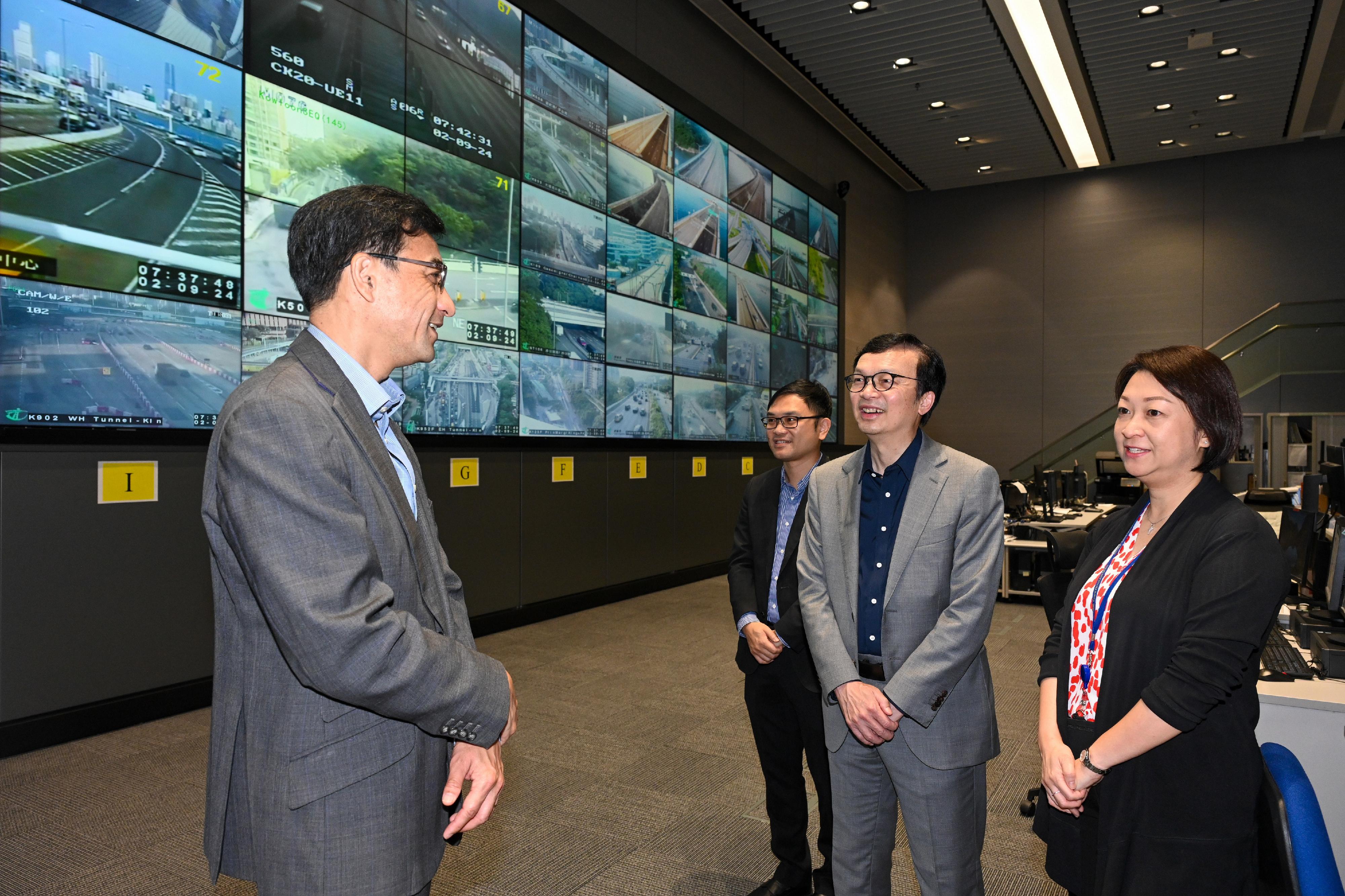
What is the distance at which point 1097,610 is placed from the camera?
1.72m

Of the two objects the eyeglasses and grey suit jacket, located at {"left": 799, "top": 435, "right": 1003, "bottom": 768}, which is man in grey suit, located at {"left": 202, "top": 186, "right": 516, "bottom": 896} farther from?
grey suit jacket, located at {"left": 799, "top": 435, "right": 1003, "bottom": 768}

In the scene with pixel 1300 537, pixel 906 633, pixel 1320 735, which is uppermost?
pixel 1300 537

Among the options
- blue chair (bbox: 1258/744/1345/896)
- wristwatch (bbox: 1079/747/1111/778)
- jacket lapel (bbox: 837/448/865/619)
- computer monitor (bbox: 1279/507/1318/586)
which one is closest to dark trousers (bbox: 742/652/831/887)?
jacket lapel (bbox: 837/448/865/619)

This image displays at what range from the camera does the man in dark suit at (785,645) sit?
2348 millimetres

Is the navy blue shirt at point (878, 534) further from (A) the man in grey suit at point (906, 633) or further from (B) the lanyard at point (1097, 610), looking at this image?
(B) the lanyard at point (1097, 610)

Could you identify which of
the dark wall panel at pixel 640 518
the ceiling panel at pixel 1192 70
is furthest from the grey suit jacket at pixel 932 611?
the ceiling panel at pixel 1192 70

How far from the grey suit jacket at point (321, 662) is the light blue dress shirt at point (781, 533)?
4.31 ft

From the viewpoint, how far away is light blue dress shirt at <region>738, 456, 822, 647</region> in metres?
2.46

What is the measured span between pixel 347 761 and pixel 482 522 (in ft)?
14.8

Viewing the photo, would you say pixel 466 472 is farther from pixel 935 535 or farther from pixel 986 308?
pixel 986 308

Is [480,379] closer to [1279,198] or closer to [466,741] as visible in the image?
[466,741]

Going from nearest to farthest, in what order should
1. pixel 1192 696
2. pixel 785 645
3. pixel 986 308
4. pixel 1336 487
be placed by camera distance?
pixel 1192 696 < pixel 785 645 < pixel 1336 487 < pixel 986 308

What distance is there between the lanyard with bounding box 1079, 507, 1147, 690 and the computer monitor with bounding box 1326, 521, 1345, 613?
1.34 meters

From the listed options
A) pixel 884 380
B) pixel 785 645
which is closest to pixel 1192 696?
pixel 884 380
